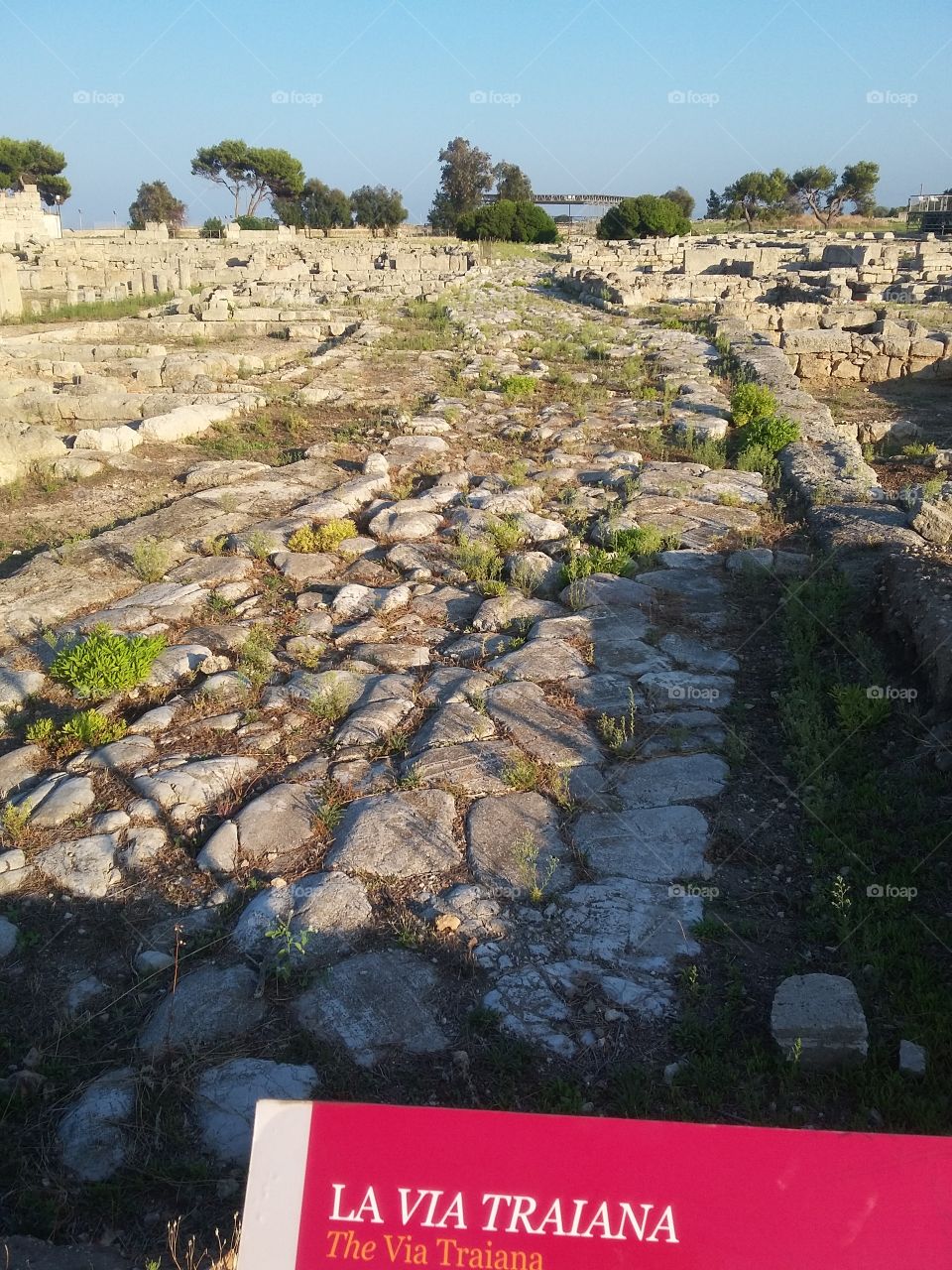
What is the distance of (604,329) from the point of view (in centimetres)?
1445

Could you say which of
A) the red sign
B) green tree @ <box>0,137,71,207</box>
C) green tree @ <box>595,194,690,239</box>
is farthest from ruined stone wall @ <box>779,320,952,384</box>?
green tree @ <box>0,137,71,207</box>

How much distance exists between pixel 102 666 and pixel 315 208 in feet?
191

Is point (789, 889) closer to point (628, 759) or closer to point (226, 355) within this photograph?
point (628, 759)

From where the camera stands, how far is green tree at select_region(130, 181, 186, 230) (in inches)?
2454

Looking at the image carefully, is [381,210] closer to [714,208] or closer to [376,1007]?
[714,208]

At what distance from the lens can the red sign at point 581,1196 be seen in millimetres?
1526

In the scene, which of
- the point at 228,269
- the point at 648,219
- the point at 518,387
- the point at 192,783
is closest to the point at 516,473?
the point at 518,387

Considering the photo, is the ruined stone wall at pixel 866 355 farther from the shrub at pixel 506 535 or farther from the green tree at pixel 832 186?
the green tree at pixel 832 186

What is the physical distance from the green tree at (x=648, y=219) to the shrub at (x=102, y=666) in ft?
114

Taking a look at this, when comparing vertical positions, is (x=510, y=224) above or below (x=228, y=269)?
above

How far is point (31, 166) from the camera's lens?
56938 millimetres

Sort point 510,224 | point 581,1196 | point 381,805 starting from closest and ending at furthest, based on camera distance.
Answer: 1. point 581,1196
2. point 381,805
3. point 510,224

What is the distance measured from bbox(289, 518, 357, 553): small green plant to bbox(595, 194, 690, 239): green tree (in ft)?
107

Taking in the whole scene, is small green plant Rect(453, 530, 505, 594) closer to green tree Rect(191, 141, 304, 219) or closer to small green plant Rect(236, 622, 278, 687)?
small green plant Rect(236, 622, 278, 687)
